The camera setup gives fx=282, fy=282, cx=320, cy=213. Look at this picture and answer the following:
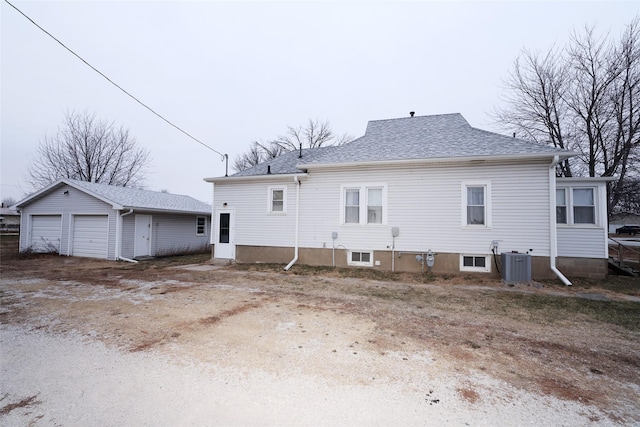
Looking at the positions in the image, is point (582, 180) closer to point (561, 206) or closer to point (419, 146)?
point (561, 206)

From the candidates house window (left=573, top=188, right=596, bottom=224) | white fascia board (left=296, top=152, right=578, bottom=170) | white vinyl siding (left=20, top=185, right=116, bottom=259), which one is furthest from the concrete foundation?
white vinyl siding (left=20, top=185, right=116, bottom=259)

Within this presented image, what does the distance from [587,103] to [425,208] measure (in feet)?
40.9

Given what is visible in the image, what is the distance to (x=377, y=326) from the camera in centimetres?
472

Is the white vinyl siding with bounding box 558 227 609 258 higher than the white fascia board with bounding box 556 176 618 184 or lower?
lower

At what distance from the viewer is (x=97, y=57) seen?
9.60m

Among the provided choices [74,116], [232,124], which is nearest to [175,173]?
[74,116]

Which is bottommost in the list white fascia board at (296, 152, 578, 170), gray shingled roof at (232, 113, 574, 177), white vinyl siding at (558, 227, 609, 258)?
white vinyl siding at (558, 227, 609, 258)

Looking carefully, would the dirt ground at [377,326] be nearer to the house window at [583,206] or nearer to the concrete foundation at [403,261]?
the concrete foundation at [403,261]

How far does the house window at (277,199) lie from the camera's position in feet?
37.8

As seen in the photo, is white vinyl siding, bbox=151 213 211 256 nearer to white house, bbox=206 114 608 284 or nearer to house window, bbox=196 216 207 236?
house window, bbox=196 216 207 236

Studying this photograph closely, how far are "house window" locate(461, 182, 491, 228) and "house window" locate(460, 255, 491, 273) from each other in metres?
1.08

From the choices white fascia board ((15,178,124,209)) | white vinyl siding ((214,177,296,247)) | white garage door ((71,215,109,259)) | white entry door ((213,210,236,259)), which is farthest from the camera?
white garage door ((71,215,109,259))

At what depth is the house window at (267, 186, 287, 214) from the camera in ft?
37.8

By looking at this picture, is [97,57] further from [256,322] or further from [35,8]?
[256,322]
